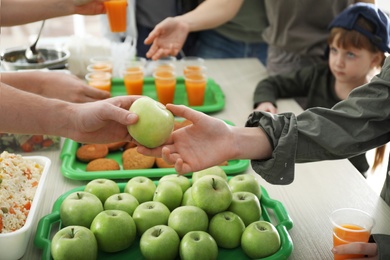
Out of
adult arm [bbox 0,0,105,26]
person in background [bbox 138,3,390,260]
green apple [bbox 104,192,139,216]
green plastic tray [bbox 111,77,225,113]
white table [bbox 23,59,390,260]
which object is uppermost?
adult arm [bbox 0,0,105,26]

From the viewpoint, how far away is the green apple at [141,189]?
1411 millimetres

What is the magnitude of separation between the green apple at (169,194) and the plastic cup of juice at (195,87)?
2.85ft

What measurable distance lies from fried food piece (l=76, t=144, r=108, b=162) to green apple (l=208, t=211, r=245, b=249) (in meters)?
0.65

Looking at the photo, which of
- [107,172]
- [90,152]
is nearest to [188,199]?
[107,172]

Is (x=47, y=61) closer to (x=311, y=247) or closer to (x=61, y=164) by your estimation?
(x=61, y=164)

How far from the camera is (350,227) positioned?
4.10 feet

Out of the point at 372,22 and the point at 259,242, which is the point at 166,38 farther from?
the point at 259,242

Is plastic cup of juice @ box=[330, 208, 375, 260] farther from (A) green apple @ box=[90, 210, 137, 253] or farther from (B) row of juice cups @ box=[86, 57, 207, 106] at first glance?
(B) row of juice cups @ box=[86, 57, 207, 106]

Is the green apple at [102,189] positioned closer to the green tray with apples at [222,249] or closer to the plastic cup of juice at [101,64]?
the green tray with apples at [222,249]

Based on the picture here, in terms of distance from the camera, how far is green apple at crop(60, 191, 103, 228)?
1.29m

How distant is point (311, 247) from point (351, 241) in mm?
142

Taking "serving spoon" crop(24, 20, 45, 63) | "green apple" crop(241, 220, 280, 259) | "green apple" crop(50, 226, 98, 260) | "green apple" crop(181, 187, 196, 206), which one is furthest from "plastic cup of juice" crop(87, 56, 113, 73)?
"green apple" crop(241, 220, 280, 259)

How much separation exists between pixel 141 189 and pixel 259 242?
40 cm

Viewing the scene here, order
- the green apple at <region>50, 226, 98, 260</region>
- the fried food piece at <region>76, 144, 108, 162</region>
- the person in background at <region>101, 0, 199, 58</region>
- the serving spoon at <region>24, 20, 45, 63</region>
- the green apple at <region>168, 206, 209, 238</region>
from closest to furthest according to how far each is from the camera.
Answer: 1. the green apple at <region>50, 226, 98, 260</region>
2. the green apple at <region>168, 206, 209, 238</region>
3. the fried food piece at <region>76, 144, 108, 162</region>
4. the serving spoon at <region>24, 20, 45, 63</region>
5. the person in background at <region>101, 0, 199, 58</region>
